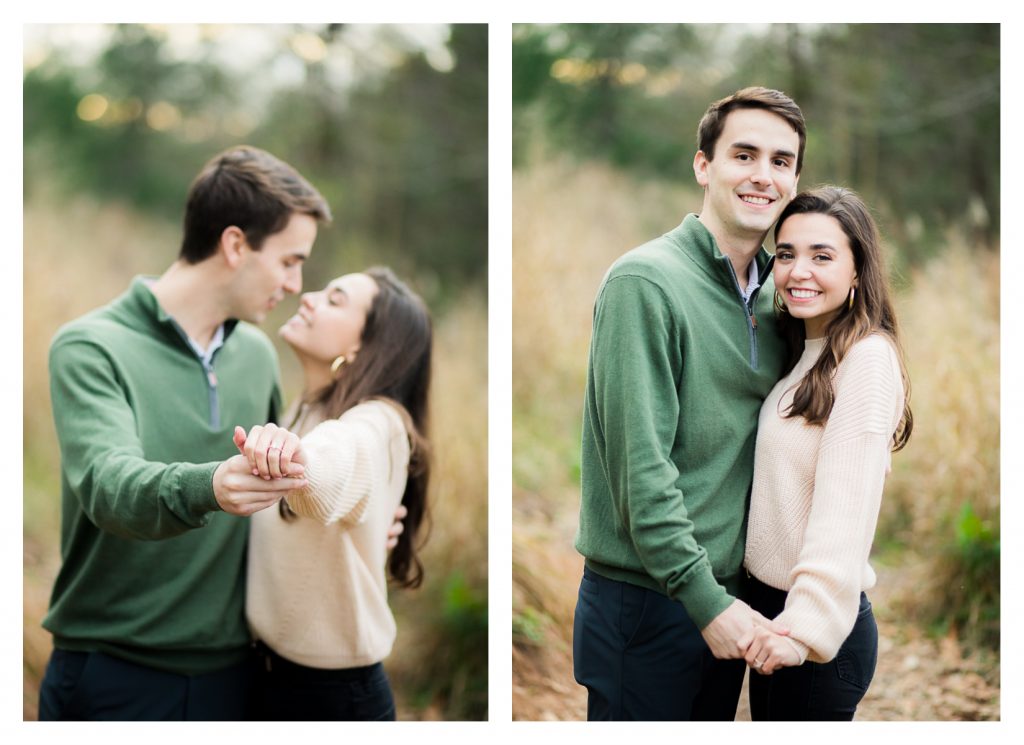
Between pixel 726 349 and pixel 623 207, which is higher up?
pixel 623 207

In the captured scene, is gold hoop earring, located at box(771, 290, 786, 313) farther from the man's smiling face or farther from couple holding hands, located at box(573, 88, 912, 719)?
the man's smiling face

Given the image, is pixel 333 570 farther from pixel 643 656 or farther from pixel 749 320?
pixel 749 320

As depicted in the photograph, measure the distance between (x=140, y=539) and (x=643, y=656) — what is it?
1043mm

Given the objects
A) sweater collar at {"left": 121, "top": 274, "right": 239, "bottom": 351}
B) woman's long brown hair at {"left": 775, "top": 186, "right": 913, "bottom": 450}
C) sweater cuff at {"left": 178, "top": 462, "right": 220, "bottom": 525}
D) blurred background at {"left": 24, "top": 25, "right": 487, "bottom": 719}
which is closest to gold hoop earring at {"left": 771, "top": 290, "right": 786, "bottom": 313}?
woman's long brown hair at {"left": 775, "top": 186, "right": 913, "bottom": 450}

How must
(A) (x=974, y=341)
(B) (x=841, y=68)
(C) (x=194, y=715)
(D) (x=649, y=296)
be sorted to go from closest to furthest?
1. (D) (x=649, y=296)
2. (C) (x=194, y=715)
3. (A) (x=974, y=341)
4. (B) (x=841, y=68)

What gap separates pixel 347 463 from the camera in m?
1.97

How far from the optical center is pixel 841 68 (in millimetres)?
4430

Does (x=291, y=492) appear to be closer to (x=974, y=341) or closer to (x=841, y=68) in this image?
(x=974, y=341)

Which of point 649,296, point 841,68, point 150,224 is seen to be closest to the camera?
point 649,296

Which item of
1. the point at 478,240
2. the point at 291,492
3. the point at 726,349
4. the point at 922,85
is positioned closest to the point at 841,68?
the point at 922,85

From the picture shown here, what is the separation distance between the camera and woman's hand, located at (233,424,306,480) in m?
1.65

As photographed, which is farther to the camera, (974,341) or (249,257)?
(974,341)

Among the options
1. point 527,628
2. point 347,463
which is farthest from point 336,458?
point 527,628
